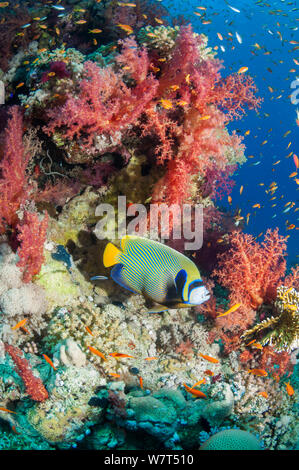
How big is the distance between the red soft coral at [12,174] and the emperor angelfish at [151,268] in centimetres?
221

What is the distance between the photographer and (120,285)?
2797 mm

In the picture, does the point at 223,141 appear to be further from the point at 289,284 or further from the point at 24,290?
the point at 24,290

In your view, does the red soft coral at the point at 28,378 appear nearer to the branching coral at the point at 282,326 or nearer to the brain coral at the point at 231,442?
the brain coral at the point at 231,442

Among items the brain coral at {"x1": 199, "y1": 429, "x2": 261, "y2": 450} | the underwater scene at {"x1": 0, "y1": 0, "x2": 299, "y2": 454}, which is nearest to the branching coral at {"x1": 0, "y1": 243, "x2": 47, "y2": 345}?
the underwater scene at {"x1": 0, "y1": 0, "x2": 299, "y2": 454}

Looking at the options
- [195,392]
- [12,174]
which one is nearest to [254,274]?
[195,392]

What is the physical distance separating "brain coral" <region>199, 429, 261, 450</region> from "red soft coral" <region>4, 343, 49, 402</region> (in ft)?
5.42

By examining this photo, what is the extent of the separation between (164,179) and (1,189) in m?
2.21

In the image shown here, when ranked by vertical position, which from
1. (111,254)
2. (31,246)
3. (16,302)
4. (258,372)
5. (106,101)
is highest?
(106,101)

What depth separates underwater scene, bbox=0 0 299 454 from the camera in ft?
9.41

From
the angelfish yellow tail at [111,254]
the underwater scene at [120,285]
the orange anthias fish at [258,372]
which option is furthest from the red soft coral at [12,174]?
the orange anthias fish at [258,372]

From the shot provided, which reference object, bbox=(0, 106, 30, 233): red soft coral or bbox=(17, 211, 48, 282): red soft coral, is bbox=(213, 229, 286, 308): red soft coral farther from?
bbox=(0, 106, 30, 233): red soft coral

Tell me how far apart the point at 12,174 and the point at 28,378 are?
2.51 metres

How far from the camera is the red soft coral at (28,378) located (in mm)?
2697

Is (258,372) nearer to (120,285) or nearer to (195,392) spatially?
(195,392)
